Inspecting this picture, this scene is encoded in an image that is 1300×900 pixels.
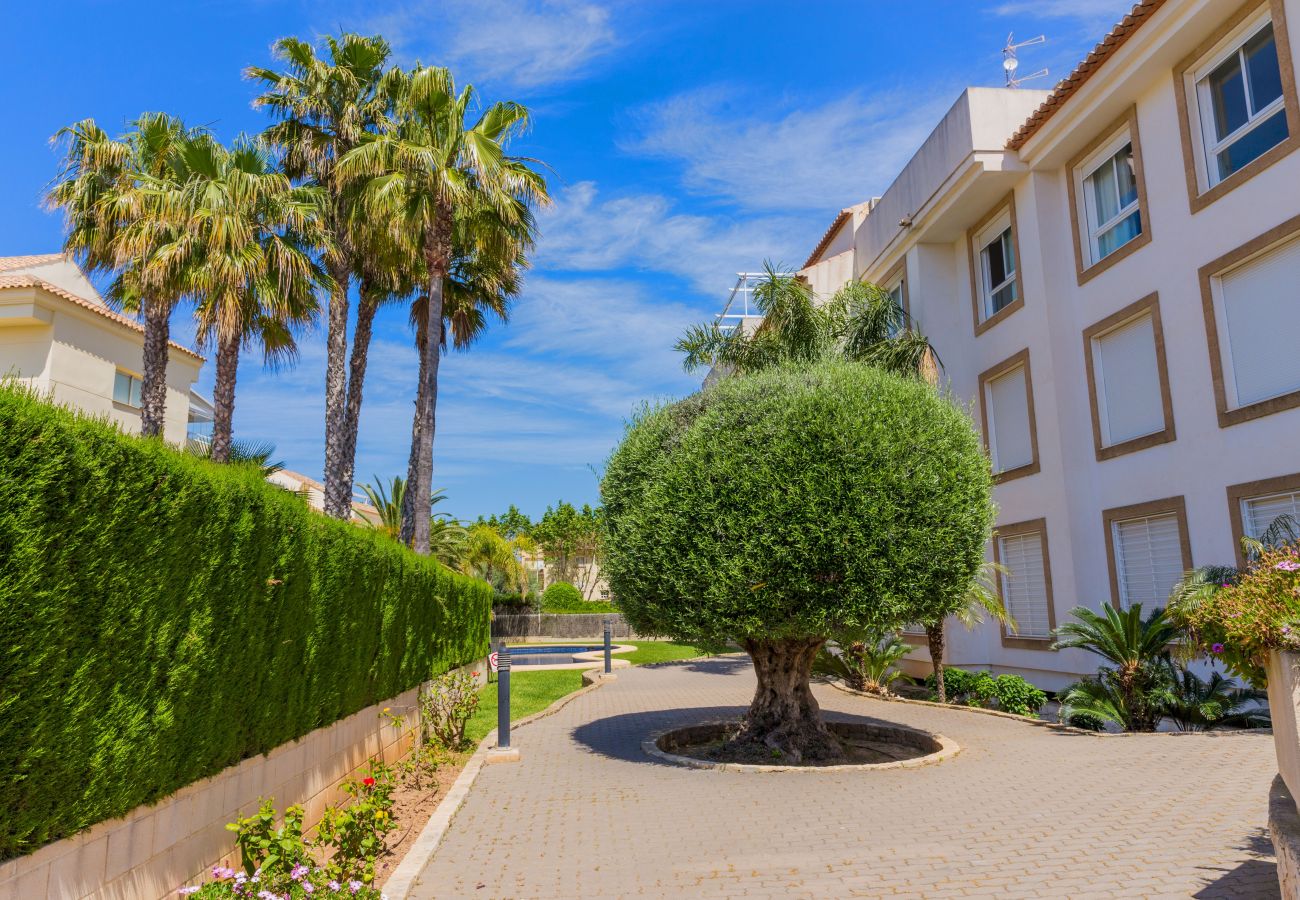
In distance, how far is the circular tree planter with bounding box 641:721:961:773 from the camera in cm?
984

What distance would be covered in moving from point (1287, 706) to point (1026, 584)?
12.6m

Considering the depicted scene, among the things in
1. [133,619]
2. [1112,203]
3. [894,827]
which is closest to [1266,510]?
Answer: [1112,203]

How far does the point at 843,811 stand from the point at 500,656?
16.7 feet

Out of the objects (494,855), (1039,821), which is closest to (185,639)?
(494,855)

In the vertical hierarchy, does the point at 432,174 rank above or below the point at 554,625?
above

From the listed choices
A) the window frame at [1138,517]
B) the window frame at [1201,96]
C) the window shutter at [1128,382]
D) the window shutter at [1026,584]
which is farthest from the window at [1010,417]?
the window frame at [1201,96]

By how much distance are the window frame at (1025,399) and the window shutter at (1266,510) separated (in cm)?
403

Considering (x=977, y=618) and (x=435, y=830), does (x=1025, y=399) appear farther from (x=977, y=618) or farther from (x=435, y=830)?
(x=435, y=830)

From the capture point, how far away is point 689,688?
1980 cm

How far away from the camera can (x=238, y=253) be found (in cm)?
1525

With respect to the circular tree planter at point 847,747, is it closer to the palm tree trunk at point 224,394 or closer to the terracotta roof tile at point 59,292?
the palm tree trunk at point 224,394

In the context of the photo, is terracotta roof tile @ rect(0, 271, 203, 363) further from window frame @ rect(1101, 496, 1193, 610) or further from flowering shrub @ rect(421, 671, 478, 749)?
window frame @ rect(1101, 496, 1193, 610)

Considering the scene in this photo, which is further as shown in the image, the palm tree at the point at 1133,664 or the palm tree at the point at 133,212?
the palm tree at the point at 133,212

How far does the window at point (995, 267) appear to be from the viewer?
1648 cm
